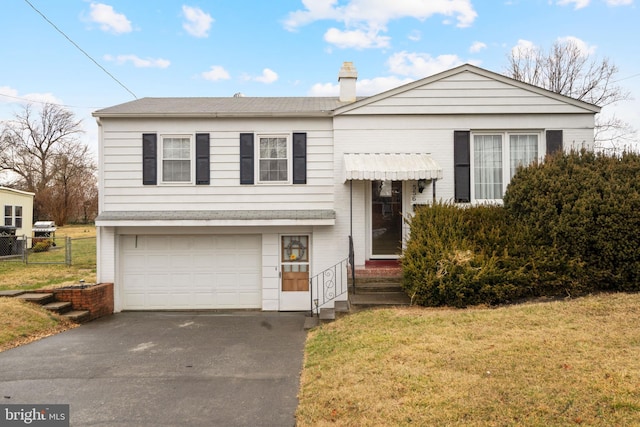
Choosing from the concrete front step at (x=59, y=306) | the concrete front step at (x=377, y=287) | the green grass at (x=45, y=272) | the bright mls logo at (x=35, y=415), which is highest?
the concrete front step at (x=377, y=287)

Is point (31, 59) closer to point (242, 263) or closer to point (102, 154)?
point (102, 154)

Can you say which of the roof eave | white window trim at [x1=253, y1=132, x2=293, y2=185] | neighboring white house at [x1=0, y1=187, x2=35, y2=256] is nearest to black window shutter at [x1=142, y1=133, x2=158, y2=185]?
the roof eave

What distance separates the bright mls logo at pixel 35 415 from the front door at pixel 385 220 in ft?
24.4

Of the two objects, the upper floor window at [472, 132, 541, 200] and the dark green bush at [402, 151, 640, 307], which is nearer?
the dark green bush at [402, 151, 640, 307]

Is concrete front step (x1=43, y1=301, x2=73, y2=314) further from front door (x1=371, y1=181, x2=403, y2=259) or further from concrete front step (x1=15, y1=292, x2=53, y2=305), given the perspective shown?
front door (x1=371, y1=181, x2=403, y2=259)

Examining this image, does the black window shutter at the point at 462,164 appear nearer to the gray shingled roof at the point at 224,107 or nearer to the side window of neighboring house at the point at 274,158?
the gray shingled roof at the point at 224,107

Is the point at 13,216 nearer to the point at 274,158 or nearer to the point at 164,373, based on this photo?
the point at 274,158

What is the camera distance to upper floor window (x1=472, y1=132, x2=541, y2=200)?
1052 centimetres

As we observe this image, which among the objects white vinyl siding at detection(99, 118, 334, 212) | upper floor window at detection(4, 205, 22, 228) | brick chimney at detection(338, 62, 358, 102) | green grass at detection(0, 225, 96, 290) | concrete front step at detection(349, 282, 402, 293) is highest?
brick chimney at detection(338, 62, 358, 102)

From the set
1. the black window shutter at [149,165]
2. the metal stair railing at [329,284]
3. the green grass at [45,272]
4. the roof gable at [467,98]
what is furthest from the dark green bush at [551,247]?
the green grass at [45,272]

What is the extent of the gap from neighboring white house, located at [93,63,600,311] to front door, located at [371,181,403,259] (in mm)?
26

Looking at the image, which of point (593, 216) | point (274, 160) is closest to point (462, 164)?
point (593, 216)

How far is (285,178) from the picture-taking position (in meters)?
10.8

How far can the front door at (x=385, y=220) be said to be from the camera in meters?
10.6
